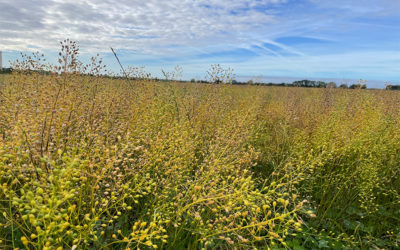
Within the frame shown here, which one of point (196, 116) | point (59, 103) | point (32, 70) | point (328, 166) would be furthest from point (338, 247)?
point (32, 70)

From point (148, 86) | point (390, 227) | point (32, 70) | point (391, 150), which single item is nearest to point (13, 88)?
point (32, 70)

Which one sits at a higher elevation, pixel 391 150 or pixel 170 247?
pixel 391 150

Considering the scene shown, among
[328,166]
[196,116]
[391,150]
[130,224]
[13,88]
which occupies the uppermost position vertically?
[13,88]

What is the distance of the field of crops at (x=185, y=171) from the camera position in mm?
1750

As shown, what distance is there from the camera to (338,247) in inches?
106

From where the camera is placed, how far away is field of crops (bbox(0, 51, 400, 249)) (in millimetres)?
1750

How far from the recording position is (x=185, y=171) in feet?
9.20

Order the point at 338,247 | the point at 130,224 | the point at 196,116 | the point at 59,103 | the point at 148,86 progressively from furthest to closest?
1. the point at 148,86
2. the point at 196,116
3. the point at 338,247
4. the point at 130,224
5. the point at 59,103

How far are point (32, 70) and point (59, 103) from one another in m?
2.13

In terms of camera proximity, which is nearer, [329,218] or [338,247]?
[338,247]

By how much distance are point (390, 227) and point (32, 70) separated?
5.41 metres

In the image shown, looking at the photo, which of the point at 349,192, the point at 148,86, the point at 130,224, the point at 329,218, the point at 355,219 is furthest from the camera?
the point at 148,86

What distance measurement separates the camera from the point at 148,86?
4562 millimetres

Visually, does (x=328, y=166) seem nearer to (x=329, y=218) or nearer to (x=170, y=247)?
(x=329, y=218)
